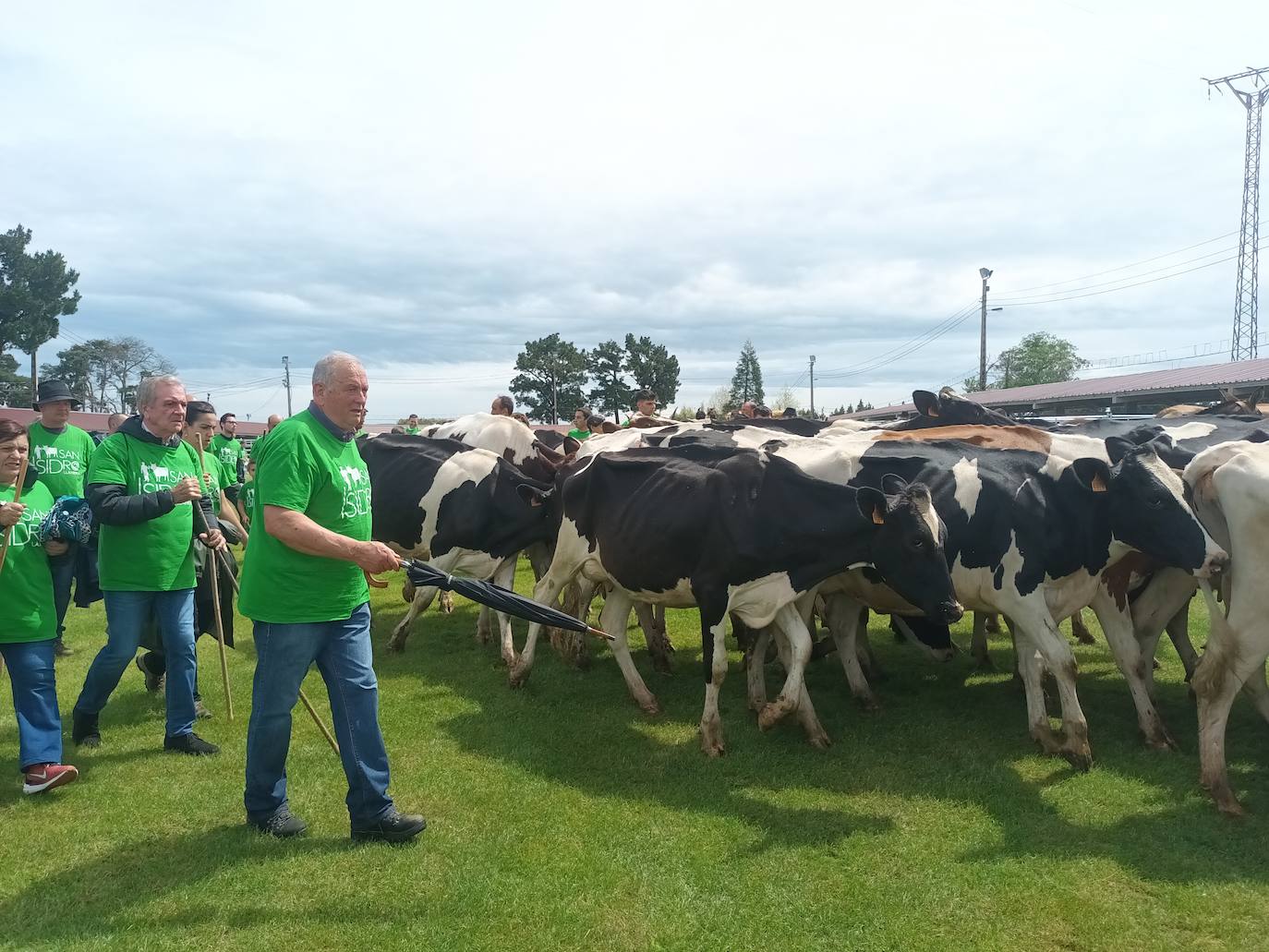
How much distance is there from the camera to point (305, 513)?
393 centimetres

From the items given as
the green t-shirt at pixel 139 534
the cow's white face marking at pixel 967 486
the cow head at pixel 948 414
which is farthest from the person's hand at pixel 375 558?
the cow head at pixel 948 414

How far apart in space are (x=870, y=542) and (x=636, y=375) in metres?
72.2

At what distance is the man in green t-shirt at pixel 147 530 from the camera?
4953 mm

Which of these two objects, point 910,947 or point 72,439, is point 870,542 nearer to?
point 910,947

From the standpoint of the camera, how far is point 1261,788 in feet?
16.4

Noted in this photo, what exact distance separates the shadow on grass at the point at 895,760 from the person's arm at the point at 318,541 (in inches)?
87.8

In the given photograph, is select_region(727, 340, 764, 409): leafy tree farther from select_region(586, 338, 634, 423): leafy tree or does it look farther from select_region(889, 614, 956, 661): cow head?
select_region(889, 614, 956, 661): cow head

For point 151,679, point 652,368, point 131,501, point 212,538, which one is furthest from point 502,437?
point 652,368

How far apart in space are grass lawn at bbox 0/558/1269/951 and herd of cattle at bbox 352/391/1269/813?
371 millimetres

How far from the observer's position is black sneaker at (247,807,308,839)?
4375 millimetres

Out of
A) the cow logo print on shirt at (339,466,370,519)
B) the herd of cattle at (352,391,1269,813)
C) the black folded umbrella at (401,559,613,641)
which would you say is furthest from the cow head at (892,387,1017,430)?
the cow logo print on shirt at (339,466,370,519)

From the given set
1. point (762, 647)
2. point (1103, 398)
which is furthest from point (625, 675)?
point (1103, 398)

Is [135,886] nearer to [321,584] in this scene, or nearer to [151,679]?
[321,584]

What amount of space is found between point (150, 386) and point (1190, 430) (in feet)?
27.7
